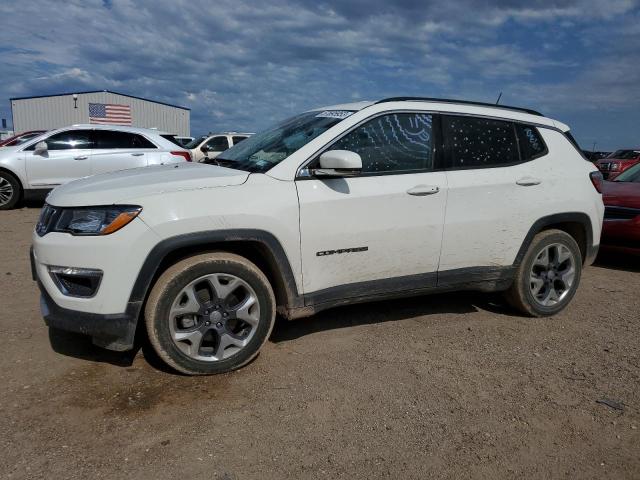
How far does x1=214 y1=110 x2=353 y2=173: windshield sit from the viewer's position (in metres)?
3.53

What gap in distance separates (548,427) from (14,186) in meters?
10.6

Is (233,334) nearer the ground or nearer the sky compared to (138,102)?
nearer the ground

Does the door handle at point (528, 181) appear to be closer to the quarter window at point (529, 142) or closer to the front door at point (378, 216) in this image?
the quarter window at point (529, 142)

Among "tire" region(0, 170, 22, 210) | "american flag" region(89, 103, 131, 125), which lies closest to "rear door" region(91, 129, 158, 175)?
"tire" region(0, 170, 22, 210)

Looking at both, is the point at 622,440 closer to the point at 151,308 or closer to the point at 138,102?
the point at 151,308

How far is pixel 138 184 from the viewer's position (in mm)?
3115

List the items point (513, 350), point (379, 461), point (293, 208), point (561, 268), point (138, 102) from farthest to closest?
point (138, 102) < point (561, 268) < point (513, 350) < point (293, 208) < point (379, 461)

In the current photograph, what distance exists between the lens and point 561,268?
4.49 metres

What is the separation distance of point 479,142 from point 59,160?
890 cm

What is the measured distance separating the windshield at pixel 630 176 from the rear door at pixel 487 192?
3980 millimetres

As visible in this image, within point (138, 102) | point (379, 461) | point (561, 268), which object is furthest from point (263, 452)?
point (138, 102)

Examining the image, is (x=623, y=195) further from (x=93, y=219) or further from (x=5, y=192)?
(x=5, y=192)

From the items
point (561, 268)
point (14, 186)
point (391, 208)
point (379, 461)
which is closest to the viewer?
point (379, 461)

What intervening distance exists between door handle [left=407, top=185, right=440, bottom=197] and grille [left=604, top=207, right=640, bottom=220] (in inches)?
151
